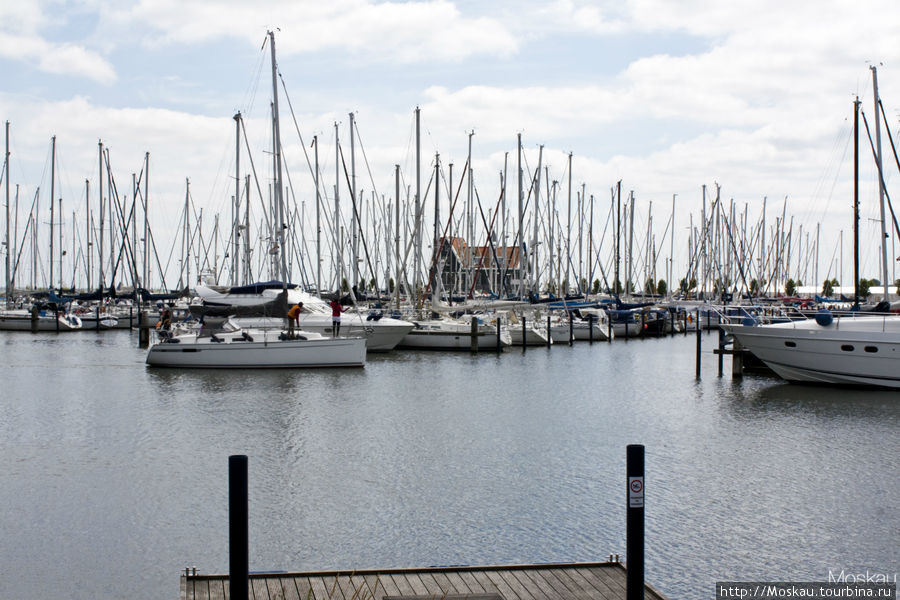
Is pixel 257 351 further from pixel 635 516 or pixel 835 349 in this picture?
pixel 635 516

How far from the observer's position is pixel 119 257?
69188 millimetres

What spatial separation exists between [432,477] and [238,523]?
910cm

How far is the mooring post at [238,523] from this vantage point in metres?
7.54

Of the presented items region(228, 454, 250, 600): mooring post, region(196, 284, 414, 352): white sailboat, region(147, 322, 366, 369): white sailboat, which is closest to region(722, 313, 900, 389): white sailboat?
region(147, 322, 366, 369): white sailboat

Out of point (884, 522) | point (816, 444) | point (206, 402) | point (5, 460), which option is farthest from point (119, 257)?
point (884, 522)

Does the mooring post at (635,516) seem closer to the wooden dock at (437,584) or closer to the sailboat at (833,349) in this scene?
the wooden dock at (437,584)

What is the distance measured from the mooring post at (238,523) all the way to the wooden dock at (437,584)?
0.84m

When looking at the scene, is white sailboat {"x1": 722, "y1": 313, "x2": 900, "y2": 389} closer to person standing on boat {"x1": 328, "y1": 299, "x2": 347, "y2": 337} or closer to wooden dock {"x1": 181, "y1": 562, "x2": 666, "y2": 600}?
person standing on boat {"x1": 328, "y1": 299, "x2": 347, "y2": 337}

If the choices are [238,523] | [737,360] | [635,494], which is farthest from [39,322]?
[635,494]

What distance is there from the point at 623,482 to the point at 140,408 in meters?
15.0

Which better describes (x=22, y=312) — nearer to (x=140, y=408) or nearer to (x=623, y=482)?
(x=140, y=408)

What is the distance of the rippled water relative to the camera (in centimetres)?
1195

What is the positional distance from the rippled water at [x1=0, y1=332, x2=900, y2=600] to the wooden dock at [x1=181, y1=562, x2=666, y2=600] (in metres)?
1.94

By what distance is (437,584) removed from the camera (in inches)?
346
